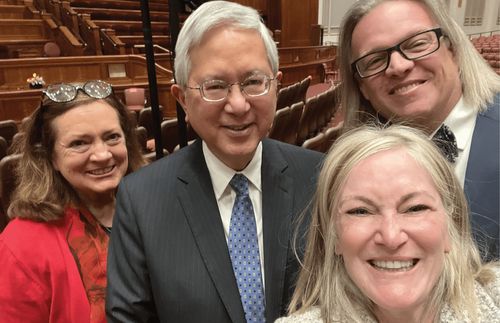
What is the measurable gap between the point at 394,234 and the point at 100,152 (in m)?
0.97

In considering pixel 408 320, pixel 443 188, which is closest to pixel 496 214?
pixel 443 188

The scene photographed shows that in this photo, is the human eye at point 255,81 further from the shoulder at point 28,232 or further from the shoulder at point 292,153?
the shoulder at point 28,232

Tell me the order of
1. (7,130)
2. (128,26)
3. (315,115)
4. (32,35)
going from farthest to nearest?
(128,26) < (32,35) < (315,115) < (7,130)

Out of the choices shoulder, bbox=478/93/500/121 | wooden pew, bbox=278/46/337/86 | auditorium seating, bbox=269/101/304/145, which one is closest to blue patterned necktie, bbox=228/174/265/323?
shoulder, bbox=478/93/500/121

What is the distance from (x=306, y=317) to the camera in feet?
3.14

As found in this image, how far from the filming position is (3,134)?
133 inches

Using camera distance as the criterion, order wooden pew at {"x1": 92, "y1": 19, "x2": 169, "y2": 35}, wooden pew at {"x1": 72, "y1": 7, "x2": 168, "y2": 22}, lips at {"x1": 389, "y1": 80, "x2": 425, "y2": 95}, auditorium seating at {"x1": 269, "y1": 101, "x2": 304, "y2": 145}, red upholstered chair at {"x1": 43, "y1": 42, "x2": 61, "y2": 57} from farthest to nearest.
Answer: wooden pew at {"x1": 72, "y1": 7, "x2": 168, "y2": 22}
wooden pew at {"x1": 92, "y1": 19, "x2": 169, "y2": 35}
red upholstered chair at {"x1": 43, "y1": 42, "x2": 61, "y2": 57}
auditorium seating at {"x1": 269, "y1": 101, "x2": 304, "y2": 145}
lips at {"x1": 389, "y1": 80, "x2": 425, "y2": 95}

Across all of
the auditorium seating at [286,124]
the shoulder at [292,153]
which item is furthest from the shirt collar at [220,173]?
the auditorium seating at [286,124]

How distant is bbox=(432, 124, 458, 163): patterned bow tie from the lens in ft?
3.73

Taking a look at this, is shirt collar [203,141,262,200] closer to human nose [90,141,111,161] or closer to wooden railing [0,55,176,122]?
human nose [90,141,111,161]

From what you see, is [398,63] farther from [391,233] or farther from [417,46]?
[391,233]

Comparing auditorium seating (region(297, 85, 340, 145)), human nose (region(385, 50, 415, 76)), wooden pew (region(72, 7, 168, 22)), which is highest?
wooden pew (region(72, 7, 168, 22))

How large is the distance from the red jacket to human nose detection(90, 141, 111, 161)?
0.85 feet

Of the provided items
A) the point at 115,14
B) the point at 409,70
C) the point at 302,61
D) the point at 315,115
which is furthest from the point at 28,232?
the point at 302,61
